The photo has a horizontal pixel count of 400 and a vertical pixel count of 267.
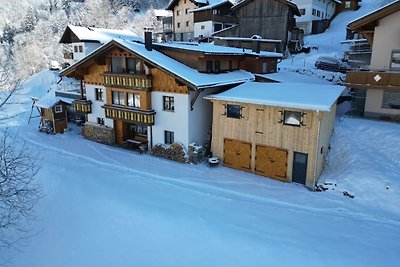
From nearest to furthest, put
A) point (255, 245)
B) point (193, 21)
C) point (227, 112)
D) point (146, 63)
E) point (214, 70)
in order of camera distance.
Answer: point (255, 245), point (227, 112), point (146, 63), point (214, 70), point (193, 21)

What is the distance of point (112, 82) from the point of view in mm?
24984

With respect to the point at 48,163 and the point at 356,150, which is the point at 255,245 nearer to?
the point at 356,150

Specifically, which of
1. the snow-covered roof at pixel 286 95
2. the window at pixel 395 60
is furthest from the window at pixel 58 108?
the window at pixel 395 60

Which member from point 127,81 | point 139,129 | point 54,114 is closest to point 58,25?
point 54,114

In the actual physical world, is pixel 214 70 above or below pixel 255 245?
above

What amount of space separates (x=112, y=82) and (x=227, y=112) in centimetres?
977

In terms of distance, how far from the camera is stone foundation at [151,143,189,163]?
73.2ft

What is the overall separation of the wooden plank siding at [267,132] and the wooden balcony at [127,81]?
5.35 m

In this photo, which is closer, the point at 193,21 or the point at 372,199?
the point at 372,199

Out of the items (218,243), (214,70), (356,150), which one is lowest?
(218,243)

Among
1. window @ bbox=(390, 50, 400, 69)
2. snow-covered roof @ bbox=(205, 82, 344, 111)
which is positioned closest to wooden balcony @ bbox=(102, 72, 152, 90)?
snow-covered roof @ bbox=(205, 82, 344, 111)

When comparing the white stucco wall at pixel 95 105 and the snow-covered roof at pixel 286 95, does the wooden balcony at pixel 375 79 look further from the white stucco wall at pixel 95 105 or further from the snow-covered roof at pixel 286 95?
the white stucco wall at pixel 95 105

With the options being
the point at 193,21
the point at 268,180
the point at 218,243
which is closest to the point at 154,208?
the point at 218,243

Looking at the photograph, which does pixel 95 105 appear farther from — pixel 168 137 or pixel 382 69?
pixel 382 69
